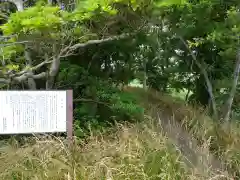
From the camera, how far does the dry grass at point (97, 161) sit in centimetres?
423

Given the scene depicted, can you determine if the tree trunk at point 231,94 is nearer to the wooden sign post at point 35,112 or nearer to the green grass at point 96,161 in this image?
the green grass at point 96,161

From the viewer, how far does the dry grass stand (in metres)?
4.23

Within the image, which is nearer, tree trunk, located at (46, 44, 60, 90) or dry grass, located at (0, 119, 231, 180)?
dry grass, located at (0, 119, 231, 180)

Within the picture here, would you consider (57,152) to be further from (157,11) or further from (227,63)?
(227,63)

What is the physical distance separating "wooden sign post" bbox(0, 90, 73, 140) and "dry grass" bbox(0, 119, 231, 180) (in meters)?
0.23

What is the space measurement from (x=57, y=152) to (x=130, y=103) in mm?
2284

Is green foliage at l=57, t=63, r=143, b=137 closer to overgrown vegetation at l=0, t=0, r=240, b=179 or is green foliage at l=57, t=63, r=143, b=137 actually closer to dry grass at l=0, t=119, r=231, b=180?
overgrown vegetation at l=0, t=0, r=240, b=179

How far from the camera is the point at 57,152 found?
4664 mm

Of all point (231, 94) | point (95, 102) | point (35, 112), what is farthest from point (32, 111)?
point (231, 94)

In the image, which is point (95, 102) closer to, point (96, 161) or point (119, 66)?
point (96, 161)

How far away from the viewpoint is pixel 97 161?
14.6 feet

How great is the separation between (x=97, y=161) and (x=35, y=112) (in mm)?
1072

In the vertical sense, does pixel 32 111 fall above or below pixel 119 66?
above

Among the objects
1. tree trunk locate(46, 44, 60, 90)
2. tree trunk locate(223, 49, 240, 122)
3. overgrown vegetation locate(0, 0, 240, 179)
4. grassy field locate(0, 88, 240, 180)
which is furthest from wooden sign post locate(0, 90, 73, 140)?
tree trunk locate(223, 49, 240, 122)
